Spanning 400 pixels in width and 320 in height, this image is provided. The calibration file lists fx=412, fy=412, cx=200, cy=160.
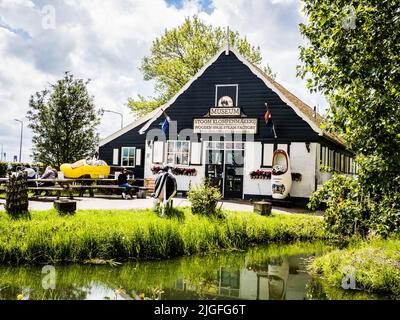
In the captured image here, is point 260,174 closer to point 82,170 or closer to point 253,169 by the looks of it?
point 253,169

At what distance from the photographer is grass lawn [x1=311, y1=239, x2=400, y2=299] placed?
696cm

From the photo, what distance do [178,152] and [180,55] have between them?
52.9 feet

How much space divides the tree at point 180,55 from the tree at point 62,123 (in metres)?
9.52

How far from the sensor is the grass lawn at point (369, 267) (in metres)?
6.96

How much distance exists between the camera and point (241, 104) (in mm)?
18812

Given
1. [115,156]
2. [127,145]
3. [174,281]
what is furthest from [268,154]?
[174,281]

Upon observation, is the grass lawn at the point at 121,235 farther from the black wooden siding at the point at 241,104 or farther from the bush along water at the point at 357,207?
the black wooden siding at the point at 241,104

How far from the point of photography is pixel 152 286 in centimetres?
663

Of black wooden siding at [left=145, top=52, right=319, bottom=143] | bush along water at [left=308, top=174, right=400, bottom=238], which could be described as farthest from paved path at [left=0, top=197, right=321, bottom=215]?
bush along water at [left=308, top=174, right=400, bottom=238]

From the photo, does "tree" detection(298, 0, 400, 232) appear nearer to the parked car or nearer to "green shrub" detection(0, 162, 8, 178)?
the parked car

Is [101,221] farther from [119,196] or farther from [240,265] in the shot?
[119,196]

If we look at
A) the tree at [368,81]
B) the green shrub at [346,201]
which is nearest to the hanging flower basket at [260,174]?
the green shrub at [346,201]

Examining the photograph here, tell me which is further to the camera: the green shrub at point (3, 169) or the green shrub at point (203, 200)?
the green shrub at point (3, 169)
